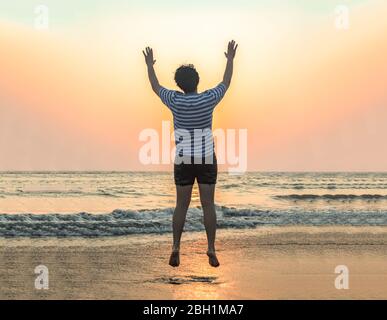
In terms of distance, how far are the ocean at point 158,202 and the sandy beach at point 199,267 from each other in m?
1.32

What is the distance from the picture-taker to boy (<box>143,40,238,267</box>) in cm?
418

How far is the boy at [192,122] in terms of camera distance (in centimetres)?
418

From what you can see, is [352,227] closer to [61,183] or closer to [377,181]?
[61,183]

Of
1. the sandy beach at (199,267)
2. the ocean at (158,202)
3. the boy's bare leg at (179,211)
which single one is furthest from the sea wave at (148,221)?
the boy's bare leg at (179,211)

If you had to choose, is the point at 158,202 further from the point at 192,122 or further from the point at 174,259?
the point at 192,122

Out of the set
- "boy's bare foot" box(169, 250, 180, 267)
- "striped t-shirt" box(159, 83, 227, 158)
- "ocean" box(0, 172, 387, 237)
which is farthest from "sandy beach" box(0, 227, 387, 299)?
"striped t-shirt" box(159, 83, 227, 158)

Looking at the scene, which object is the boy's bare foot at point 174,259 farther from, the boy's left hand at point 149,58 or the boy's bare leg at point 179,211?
the boy's left hand at point 149,58

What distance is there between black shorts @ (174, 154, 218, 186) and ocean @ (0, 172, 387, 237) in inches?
274

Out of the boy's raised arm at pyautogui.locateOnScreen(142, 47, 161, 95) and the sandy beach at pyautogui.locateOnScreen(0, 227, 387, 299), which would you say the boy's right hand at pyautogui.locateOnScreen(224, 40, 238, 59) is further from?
the sandy beach at pyautogui.locateOnScreen(0, 227, 387, 299)

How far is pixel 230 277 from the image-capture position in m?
7.04

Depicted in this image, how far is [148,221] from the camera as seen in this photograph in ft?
41.8

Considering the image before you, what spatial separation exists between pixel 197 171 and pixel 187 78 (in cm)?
62

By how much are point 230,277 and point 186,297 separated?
99cm

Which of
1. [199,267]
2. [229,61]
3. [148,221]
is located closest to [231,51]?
[229,61]
